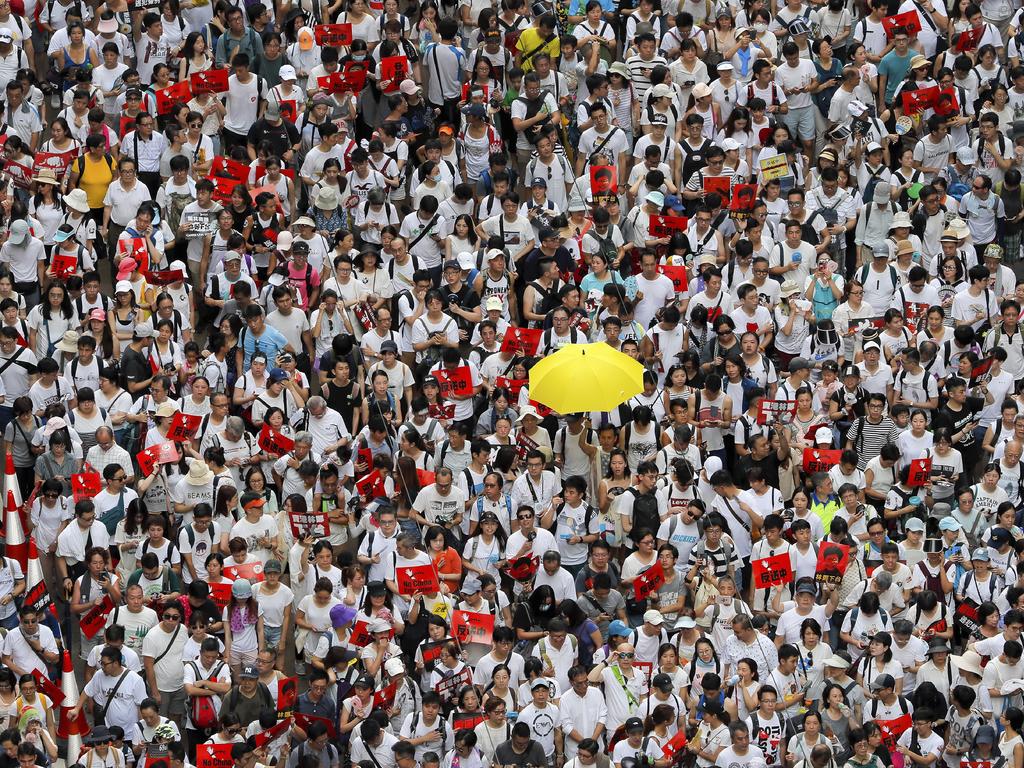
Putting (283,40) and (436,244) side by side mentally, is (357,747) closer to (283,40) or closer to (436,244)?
(436,244)

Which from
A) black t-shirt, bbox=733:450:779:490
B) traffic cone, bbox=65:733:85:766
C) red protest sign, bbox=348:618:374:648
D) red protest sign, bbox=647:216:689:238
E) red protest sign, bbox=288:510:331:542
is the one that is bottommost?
traffic cone, bbox=65:733:85:766

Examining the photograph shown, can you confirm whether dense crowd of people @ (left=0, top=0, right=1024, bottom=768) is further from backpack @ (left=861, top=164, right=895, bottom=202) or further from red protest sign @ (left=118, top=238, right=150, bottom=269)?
backpack @ (left=861, top=164, right=895, bottom=202)

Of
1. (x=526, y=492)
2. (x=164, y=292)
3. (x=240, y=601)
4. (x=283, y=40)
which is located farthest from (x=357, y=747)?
(x=283, y=40)

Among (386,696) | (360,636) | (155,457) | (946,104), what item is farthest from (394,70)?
(386,696)

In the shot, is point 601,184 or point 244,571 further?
point 601,184

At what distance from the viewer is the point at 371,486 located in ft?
77.7

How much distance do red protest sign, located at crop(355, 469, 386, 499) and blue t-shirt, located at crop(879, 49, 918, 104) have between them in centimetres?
874

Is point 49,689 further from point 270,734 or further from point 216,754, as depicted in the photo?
point 270,734

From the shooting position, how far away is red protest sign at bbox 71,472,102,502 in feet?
76.1

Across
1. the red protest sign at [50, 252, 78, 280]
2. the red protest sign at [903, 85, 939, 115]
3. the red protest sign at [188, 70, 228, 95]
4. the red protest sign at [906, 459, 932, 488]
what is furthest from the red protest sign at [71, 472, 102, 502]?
the red protest sign at [903, 85, 939, 115]

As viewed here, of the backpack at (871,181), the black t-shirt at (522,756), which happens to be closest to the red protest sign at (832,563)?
the black t-shirt at (522,756)

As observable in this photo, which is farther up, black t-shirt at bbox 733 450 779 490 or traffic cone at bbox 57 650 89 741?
black t-shirt at bbox 733 450 779 490

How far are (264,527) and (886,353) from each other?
6.89 metres

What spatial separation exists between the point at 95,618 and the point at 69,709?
0.87 m
